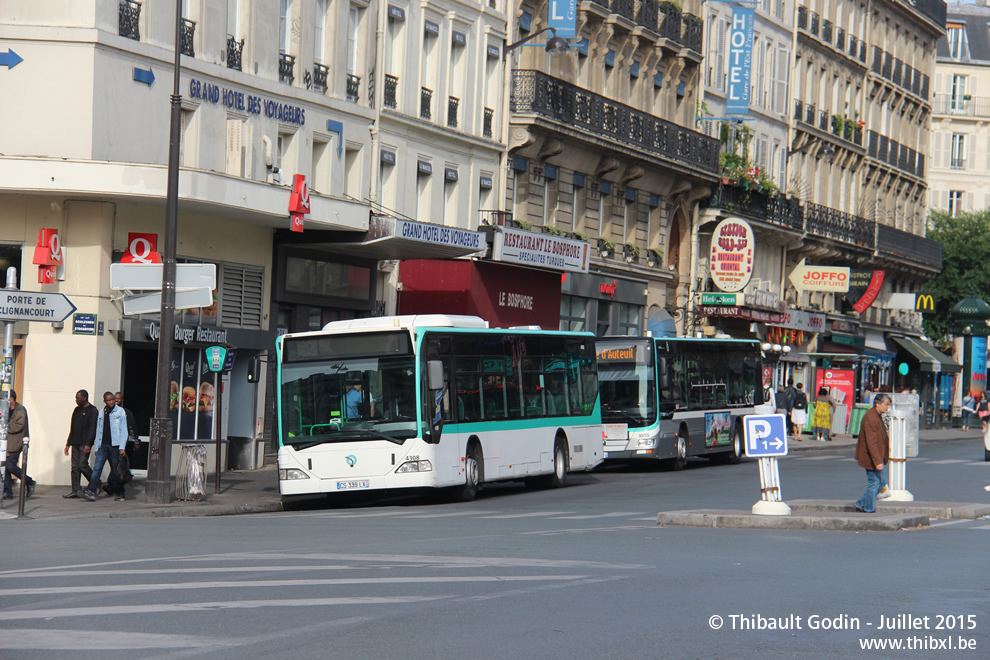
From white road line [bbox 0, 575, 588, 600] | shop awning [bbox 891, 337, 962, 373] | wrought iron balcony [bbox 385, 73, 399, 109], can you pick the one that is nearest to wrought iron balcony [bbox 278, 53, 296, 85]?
wrought iron balcony [bbox 385, 73, 399, 109]

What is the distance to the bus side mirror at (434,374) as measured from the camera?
22422 mm

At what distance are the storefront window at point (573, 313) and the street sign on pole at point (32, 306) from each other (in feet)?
77.2

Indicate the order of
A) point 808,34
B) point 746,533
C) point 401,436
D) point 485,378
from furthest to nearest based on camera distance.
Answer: point 808,34, point 485,378, point 401,436, point 746,533

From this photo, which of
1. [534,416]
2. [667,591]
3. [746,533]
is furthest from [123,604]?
[534,416]

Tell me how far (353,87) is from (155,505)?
14.3 m

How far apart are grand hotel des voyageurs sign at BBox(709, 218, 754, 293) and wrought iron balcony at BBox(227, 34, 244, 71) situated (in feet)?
78.9

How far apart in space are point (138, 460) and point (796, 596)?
18473mm

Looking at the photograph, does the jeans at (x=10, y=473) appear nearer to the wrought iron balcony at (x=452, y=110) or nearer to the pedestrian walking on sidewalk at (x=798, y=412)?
the wrought iron balcony at (x=452, y=110)

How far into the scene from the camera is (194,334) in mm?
27766

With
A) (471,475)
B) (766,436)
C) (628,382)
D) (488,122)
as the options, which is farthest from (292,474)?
(488,122)

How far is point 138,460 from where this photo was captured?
27.9 m

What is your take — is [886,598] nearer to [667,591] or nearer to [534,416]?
[667,591]

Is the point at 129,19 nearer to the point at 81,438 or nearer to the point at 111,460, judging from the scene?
the point at 81,438

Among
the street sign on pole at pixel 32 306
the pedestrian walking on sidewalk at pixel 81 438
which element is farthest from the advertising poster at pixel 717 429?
the street sign on pole at pixel 32 306
